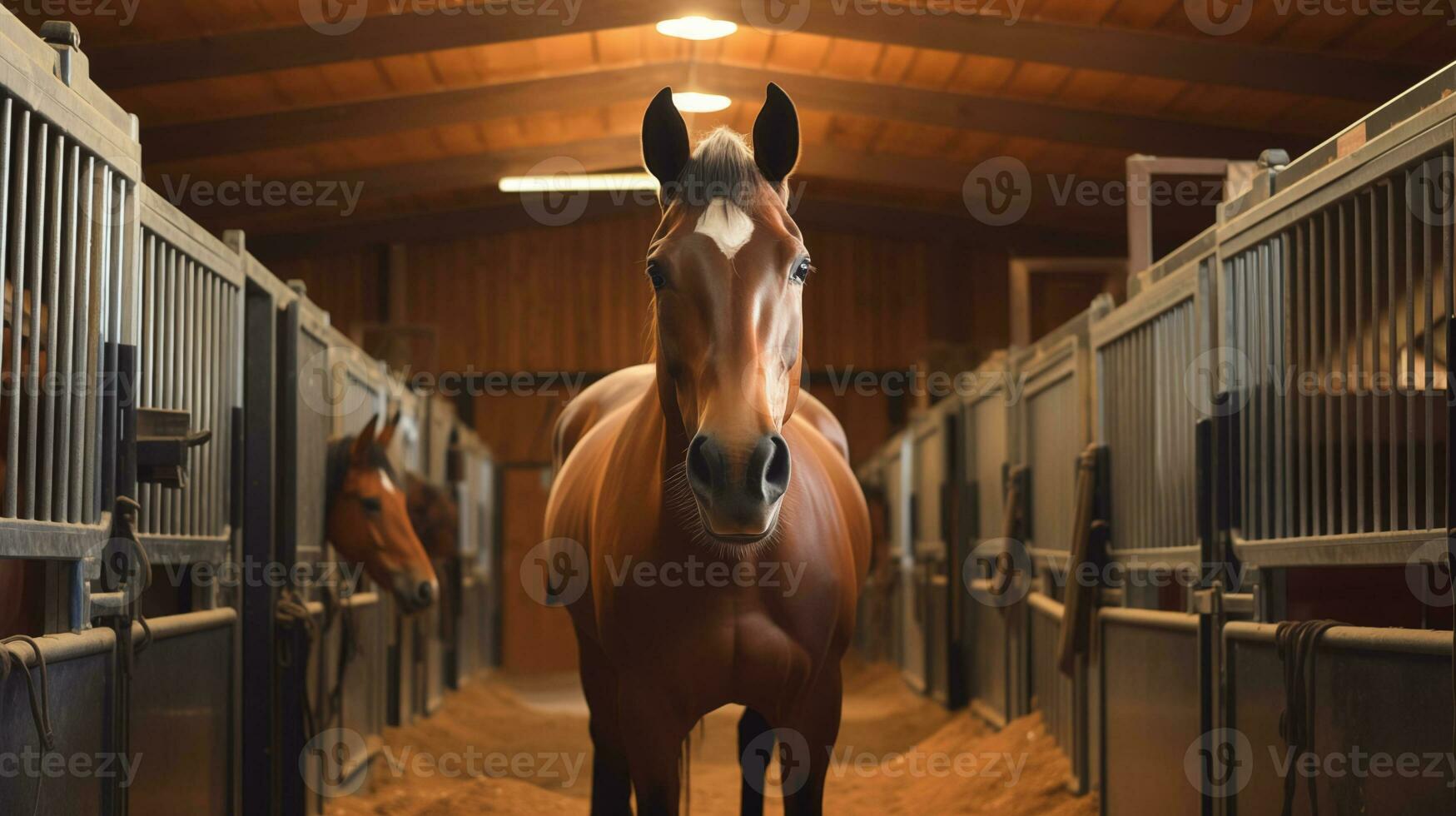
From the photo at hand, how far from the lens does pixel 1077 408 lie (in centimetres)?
487

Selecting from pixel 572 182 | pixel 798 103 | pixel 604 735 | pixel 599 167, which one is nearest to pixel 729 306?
pixel 604 735

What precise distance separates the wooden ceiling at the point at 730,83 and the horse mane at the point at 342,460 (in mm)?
3494

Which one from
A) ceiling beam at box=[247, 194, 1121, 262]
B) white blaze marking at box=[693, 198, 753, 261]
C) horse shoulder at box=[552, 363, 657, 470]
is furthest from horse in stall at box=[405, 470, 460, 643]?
ceiling beam at box=[247, 194, 1121, 262]

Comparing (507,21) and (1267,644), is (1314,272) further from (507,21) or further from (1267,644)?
(507,21)

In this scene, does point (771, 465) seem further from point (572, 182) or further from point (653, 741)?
point (572, 182)

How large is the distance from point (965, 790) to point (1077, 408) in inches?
59.7

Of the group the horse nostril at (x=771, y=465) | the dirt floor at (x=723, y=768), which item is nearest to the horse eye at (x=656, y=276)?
the horse nostril at (x=771, y=465)

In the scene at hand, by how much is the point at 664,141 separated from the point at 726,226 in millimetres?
283

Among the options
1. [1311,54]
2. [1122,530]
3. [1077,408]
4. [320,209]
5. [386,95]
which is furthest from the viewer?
[320,209]

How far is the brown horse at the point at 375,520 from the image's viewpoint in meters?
4.96

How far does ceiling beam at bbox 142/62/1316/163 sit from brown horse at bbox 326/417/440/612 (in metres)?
5.04

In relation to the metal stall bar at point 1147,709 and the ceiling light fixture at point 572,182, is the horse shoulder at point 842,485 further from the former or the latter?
the ceiling light fixture at point 572,182

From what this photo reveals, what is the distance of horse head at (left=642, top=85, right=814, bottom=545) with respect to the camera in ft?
6.85

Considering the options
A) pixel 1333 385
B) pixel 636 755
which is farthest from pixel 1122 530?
pixel 636 755
